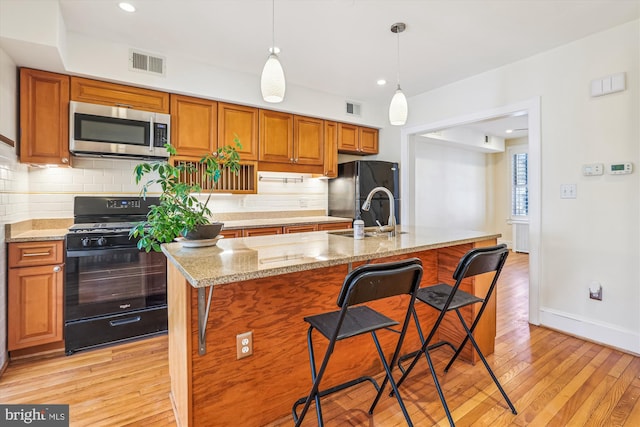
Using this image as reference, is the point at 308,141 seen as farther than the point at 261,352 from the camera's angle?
Yes

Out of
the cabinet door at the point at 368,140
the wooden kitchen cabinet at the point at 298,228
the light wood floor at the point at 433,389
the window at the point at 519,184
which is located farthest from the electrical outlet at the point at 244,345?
the window at the point at 519,184

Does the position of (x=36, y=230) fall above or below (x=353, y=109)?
below

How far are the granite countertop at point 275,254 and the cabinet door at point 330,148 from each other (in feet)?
7.16

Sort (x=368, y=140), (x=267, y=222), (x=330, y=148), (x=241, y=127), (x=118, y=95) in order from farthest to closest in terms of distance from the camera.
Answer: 1. (x=368, y=140)
2. (x=330, y=148)
3. (x=267, y=222)
4. (x=241, y=127)
5. (x=118, y=95)

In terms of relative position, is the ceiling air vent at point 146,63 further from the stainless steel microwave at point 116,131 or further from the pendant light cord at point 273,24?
the pendant light cord at point 273,24

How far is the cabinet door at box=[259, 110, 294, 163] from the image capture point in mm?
3686

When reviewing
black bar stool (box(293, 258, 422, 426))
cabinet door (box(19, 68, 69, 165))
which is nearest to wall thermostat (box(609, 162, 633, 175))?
black bar stool (box(293, 258, 422, 426))

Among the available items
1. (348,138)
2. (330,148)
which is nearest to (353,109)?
(348,138)

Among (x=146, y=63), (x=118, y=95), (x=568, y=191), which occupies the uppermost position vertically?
(x=146, y=63)

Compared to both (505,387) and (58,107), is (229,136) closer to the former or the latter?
(58,107)

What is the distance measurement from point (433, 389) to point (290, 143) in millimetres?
2944

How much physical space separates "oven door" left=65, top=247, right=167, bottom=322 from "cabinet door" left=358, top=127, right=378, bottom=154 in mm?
2990

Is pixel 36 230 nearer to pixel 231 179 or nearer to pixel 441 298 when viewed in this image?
pixel 231 179

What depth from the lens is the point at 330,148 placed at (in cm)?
420
